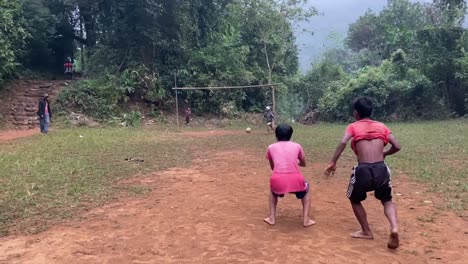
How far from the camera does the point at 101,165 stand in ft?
33.3

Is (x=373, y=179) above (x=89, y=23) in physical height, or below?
below

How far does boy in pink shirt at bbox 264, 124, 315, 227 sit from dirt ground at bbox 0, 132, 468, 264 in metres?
0.32

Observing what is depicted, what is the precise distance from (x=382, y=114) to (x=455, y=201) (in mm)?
22559

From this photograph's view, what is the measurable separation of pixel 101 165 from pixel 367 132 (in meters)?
7.11

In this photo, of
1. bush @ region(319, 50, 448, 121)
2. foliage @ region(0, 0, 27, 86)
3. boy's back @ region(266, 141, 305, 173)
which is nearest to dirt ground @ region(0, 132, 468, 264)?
boy's back @ region(266, 141, 305, 173)

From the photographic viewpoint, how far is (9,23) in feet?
69.2

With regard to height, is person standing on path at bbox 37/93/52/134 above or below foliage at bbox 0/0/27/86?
below

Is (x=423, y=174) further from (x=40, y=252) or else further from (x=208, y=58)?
(x=208, y=58)

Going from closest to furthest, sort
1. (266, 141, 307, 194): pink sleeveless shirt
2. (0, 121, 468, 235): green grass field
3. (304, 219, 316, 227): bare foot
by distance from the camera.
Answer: (266, 141, 307, 194): pink sleeveless shirt < (304, 219, 316, 227): bare foot < (0, 121, 468, 235): green grass field

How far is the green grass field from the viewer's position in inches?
257

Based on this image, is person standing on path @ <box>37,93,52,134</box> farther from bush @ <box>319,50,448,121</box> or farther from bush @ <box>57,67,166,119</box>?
bush @ <box>319,50,448,121</box>

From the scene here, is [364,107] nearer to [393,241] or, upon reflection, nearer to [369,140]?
[369,140]

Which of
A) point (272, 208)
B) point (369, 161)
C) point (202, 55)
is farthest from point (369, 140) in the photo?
point (202, 55)

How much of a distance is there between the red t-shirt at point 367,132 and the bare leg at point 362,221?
0.73 m
